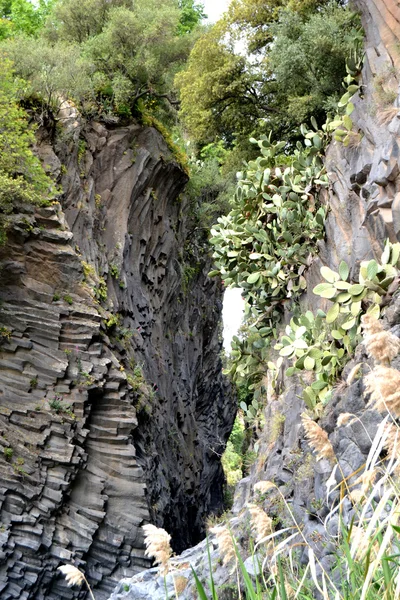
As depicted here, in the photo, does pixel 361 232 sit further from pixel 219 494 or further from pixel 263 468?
pixel 219 494

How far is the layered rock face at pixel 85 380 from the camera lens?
1131cm

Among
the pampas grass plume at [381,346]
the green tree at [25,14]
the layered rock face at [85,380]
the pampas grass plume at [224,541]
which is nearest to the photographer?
the pampas grass plume at [381,346]

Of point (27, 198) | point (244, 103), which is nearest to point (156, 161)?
point (244, 103)

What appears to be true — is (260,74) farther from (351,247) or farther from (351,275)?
(351,275)

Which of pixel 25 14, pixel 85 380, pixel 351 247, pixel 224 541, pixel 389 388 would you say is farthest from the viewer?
pixel 25 14

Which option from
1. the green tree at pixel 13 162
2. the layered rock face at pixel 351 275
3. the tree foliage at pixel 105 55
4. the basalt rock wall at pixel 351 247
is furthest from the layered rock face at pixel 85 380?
the basalt rock wall at pixel 351 247

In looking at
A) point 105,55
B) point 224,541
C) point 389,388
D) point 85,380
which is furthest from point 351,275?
point 105,55

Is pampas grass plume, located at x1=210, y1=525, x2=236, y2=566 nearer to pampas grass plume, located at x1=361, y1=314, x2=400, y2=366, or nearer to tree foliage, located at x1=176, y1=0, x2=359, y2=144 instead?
pampas grass plume, located at x1=361, y1=314, x2=400, y2=366

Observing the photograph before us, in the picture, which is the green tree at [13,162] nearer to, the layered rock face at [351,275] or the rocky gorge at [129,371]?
the rocky gorge at [129,371]

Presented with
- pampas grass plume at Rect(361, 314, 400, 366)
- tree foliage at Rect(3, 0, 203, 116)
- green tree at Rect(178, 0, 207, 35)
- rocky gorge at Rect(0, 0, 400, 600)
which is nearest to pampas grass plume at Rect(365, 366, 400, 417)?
pampas grass plume at Rect(361, 314, 400, 366)

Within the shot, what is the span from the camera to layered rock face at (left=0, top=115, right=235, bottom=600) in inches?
445

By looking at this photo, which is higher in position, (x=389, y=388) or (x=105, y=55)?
(x=105, y=55)

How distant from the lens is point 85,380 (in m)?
12.3

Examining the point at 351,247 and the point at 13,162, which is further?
the point at 13,162
